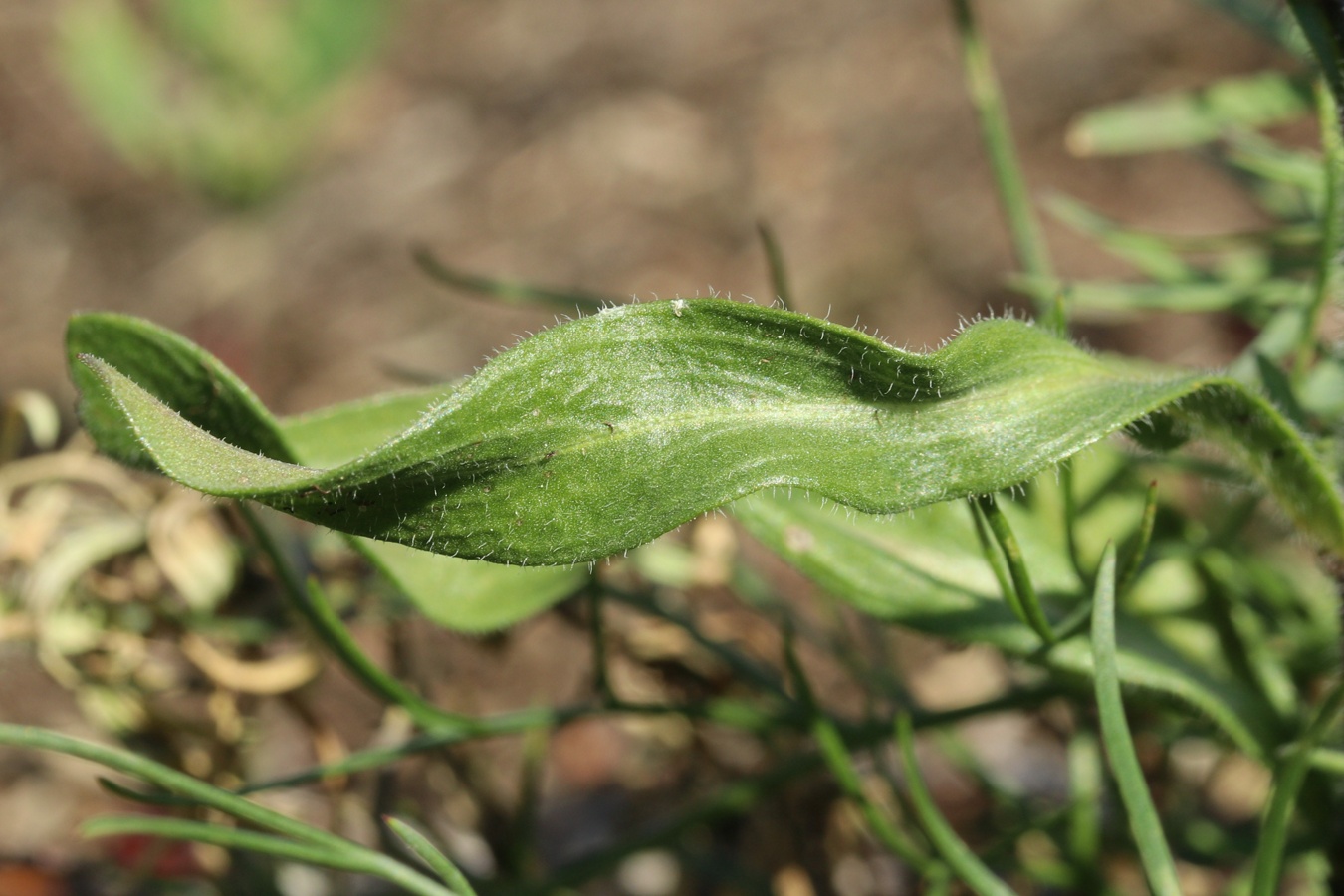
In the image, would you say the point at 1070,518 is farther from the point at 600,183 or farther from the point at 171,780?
the point at 600,183

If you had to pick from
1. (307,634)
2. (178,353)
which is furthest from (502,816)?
(178,353)

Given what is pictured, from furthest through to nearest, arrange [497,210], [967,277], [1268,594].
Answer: [497,210]
[967,277]
[1268,594]

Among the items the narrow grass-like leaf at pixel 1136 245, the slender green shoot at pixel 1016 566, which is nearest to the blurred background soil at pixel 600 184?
the narrow grass-like leaf at pixel 1136 245

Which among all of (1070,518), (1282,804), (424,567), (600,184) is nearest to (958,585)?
(1070,518)

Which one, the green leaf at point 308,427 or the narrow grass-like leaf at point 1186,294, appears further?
the narrow grass-like leaf at point 1186,294

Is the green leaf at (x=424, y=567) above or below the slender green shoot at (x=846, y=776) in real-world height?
above

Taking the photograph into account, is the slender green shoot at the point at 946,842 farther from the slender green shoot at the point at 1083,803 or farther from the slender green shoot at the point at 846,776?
the slender green shoot at the point at 1083,803

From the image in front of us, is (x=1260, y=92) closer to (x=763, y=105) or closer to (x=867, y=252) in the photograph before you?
(x=867, y=252)
